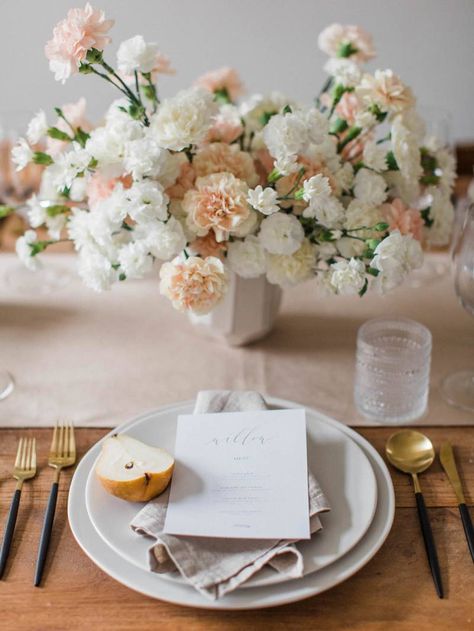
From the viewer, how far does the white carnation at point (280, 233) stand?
975 mm

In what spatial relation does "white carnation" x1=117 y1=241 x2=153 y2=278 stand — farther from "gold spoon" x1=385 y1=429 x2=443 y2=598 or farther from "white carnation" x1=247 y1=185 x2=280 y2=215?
"gold spoon" x1=385 y1=429 x2=443 y2=598

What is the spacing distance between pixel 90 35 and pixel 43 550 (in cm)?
60

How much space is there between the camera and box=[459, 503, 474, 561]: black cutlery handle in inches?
32.1

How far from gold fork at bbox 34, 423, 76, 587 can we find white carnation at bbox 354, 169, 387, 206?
19.9 inches

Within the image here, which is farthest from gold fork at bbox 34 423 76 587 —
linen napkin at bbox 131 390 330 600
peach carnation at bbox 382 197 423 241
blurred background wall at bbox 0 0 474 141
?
blurred background wall at bbox 0 0 474 141

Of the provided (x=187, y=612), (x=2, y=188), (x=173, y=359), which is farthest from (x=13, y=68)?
(x=187, y=612)

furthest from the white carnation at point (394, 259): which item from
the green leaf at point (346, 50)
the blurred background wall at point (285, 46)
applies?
the blurred background wall at point (285, 46)

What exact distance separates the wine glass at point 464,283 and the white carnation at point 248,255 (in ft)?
0.91

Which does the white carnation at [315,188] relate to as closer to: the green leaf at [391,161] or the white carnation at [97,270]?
the green leaf at [391,161]

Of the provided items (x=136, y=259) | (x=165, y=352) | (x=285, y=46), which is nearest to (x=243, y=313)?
(x=165, y=352)

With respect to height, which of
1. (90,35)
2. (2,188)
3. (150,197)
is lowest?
(2,188)

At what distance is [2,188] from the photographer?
143 cm

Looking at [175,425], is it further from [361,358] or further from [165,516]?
[361,358]

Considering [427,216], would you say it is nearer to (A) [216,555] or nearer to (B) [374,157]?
(B) [374,157]
